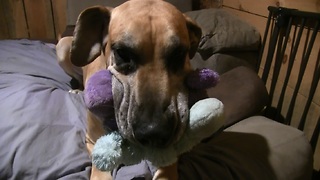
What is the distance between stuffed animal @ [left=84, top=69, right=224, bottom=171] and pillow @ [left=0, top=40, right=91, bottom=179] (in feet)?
0.76

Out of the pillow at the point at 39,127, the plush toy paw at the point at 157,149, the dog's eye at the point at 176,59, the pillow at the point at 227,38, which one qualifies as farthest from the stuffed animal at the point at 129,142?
the pillow at the point at 227,38

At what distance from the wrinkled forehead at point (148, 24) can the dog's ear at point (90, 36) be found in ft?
0.26

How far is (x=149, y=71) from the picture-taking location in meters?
0.85

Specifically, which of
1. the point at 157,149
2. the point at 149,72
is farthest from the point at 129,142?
the point at 149,72

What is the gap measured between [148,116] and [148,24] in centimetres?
27

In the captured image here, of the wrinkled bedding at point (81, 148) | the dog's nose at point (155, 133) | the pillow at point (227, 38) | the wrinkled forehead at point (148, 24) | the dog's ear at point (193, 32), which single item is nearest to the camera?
the dog's nose at point (155, 133)

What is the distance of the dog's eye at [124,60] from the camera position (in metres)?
0.87

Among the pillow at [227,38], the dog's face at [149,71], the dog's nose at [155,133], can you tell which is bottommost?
the pillow at [227,38]

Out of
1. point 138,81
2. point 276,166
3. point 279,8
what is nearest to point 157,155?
point 138,81

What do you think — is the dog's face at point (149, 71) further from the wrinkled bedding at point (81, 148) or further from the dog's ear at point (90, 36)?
the wrinkled bedding at point (81, 148)

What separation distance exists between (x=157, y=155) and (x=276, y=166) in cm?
49

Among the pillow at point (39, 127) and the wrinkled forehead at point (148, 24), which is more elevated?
the wrinkled forehead at point (148, 24)

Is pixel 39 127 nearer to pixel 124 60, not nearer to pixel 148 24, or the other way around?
pixel 124 60

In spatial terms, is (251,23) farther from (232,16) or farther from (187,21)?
(187,21)
